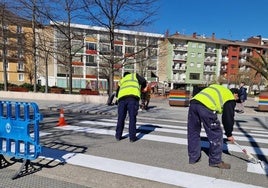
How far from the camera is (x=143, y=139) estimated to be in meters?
7.17

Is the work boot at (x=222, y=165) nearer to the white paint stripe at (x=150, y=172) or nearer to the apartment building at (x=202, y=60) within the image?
the white paint stripe at (x=150, y=172)

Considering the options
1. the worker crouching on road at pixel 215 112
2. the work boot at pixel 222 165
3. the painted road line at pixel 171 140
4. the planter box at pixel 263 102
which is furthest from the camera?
the planter box at pixel 263 102

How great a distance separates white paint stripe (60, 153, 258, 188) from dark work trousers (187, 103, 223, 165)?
0.60 metres

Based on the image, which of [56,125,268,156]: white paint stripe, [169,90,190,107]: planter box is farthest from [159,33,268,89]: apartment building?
[56,125,268,156]: white paint stripe

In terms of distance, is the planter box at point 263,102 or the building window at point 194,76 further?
the building window at point 194,76

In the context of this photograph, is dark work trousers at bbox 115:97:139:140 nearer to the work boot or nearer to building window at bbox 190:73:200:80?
the work boot

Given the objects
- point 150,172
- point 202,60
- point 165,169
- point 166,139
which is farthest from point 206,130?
point 202,60

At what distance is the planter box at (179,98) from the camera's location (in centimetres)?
1781

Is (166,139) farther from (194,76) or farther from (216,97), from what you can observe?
(194,76)

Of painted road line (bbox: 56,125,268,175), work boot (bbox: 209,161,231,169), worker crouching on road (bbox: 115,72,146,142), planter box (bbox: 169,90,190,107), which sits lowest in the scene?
painted road line (bbox: 56,125,268,175)

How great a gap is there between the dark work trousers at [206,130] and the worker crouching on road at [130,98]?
1.82 metres

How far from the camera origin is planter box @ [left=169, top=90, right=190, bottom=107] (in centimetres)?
1781

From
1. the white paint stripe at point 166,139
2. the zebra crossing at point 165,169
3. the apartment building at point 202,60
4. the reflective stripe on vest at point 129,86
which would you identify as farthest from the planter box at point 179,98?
the apartment building at point 202,60

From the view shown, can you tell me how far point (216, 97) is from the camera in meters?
4.78
